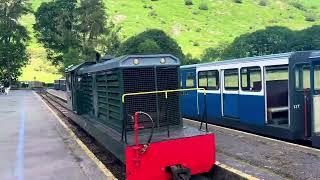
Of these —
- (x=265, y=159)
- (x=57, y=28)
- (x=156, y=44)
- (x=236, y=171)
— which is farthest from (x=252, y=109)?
(x=57, y=28)

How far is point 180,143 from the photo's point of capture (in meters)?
7.66

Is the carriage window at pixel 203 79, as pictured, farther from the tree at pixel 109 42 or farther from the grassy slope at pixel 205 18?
the grassy slope at pixel 205 18

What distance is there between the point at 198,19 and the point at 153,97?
120 metres

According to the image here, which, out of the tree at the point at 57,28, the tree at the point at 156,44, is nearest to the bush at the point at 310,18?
the tree at the point at 156,44

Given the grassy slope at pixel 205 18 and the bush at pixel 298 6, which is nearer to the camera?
the grassy slope at pixel 205 18

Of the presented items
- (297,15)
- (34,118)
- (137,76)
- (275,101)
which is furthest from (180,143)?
(297,15)

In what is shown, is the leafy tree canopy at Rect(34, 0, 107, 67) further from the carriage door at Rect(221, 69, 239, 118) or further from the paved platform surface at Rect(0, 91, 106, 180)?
the carriage door at Rect(221, 69, 239, 118)

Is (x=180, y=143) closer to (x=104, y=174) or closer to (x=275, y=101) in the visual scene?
(x=104, y=174)

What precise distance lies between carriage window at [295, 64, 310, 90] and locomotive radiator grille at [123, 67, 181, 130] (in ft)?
12.5

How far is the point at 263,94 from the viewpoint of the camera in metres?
12.0

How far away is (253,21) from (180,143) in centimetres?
12458

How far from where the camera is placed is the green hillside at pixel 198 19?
98.4 meters

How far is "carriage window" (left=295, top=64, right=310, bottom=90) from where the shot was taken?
1069 centimetres

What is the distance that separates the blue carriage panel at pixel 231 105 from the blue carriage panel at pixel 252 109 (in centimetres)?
37
